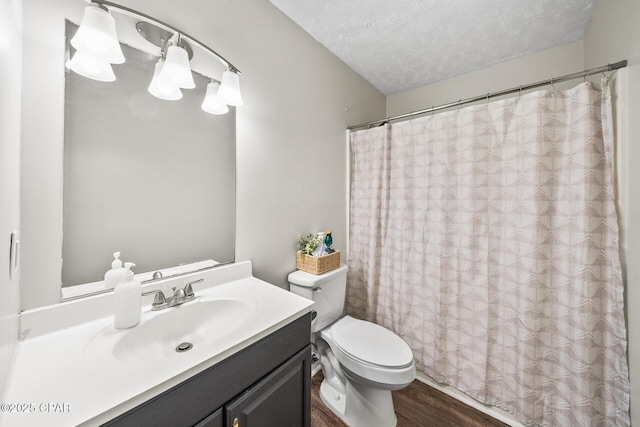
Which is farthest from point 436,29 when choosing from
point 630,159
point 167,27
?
point 167,27

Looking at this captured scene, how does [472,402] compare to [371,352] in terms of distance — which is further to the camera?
[472,402]

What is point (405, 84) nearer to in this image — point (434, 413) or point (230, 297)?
point (230, 297)

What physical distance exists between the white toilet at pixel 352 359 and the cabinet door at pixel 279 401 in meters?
0.40

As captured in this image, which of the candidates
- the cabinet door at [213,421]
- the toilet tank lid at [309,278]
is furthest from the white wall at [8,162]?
the toilet tank lid at [309,278]

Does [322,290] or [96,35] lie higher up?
[96,35]

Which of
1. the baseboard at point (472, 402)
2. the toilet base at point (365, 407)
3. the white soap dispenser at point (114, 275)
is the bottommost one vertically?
the baseboard at point (472, 402)

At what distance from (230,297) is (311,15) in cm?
166

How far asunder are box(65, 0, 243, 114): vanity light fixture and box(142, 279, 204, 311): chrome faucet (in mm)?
793

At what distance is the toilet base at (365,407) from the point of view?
4.15 ft

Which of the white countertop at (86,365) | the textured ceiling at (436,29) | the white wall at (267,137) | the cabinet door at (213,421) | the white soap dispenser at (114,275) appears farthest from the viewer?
the textured ceiling at (436,29)

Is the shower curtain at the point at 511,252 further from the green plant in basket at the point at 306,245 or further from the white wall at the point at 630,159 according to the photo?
the green plant in basket at the point at 306,245

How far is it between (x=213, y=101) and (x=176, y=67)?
0.22 meters

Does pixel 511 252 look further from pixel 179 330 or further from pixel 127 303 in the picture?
pixel 127 303

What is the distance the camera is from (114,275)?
86 cm
